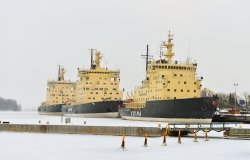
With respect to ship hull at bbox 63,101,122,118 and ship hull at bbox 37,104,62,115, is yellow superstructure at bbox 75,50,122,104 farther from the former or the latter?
ship hull at bbox 37,104,62,115

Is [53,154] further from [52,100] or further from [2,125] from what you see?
[52,100]

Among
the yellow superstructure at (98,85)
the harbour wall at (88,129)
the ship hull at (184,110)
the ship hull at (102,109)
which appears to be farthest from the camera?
the yellow superstructure at (98,85)

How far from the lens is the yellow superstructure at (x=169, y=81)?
6606cm

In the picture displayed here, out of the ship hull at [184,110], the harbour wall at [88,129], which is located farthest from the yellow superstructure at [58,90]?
the harbour wall at [88,129]

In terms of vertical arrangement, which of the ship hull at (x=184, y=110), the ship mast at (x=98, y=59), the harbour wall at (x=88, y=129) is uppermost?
the ship mast at (x=98, y=59)

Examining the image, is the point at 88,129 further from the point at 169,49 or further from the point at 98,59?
the point at 98,59

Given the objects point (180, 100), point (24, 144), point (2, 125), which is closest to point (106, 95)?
point (180, 100)

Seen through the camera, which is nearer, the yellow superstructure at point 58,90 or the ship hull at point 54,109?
the ship hull at point 54,109

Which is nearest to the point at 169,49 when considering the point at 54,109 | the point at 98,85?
the point at 98,85

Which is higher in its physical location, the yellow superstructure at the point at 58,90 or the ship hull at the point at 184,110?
the yellow superstructure at the point at 58,90

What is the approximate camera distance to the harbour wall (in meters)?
37.5

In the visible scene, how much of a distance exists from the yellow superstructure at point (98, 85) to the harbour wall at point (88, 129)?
51742 millimetres

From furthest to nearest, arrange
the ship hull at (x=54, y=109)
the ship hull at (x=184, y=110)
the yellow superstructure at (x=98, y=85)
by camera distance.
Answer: the ship hull at (x=54, y=109) → the yellow superstructure at (x=98, y=85) → the ship hull at (x=184, y=110)

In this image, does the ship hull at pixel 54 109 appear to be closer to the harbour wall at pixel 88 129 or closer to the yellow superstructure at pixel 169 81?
the yellow superstructure at pixel 169 81
